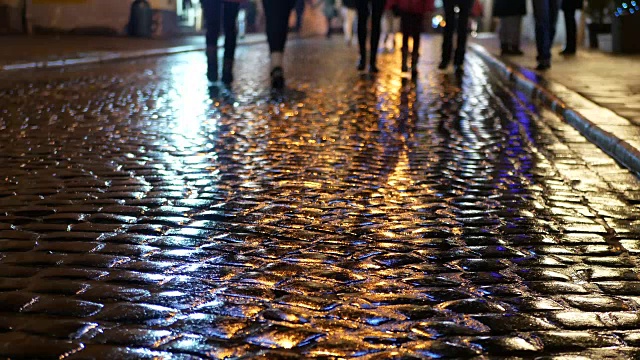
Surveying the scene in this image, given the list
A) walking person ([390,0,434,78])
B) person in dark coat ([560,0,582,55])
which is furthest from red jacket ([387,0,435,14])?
person in dark coat ([560,0,582,55])

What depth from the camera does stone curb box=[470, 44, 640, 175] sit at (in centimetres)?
645

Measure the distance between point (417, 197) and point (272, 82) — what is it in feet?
23.4

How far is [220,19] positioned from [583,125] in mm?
5521

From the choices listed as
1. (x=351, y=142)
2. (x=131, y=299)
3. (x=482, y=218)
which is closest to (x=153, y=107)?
(x=351, y=142)

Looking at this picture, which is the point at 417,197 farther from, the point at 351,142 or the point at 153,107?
the point at 153,107

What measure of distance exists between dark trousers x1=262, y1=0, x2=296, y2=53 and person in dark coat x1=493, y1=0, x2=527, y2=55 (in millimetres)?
6734

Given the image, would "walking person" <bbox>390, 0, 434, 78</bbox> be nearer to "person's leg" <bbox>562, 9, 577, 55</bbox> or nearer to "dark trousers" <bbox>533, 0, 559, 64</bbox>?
"dark trousers" <bbox>533, 0, 559, 64</bbox>

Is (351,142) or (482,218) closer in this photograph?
(482,218)

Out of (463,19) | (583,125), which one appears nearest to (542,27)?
(463,19)

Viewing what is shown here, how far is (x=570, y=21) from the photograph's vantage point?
17.4 meters

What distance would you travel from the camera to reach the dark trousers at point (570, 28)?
56.6 feet

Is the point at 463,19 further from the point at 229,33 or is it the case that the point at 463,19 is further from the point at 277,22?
the point at 277,22

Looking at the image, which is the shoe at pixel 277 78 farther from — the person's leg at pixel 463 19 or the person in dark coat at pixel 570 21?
the person in dark coat at pixel 570 21

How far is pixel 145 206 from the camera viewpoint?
492cm
